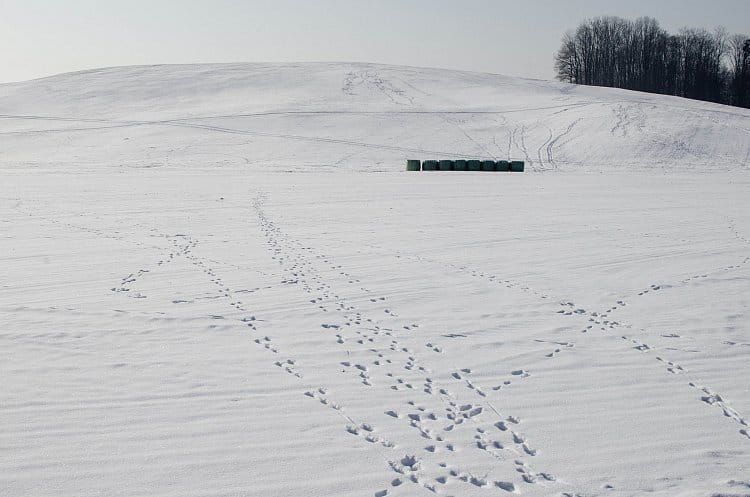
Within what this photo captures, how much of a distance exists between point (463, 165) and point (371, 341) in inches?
934

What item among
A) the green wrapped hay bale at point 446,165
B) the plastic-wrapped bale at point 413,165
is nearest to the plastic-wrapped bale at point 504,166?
the green wrapped hay bale at point 446,165

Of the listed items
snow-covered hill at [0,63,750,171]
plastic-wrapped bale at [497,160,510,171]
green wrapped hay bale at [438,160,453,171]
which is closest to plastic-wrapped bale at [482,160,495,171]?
plastic-wrapped bale at [497,160,510,171]

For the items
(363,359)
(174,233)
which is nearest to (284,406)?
(363,359)

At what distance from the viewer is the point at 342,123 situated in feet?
133

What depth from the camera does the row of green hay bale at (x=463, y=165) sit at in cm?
2995

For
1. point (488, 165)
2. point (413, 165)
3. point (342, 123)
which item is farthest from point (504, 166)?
point (342, 123)

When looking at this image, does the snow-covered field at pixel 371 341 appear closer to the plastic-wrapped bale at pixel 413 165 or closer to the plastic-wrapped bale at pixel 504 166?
the plastic-wrapped bale at pixel 504 166

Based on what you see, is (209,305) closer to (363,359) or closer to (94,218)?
(363,359)

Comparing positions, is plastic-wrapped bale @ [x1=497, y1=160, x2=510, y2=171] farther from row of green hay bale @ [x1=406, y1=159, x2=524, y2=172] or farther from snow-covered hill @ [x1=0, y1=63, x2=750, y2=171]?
snow-covered hill @ [x1=0, y1=63, x2=750, y2=171]

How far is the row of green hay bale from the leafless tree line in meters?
69.3

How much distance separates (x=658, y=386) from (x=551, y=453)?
5.85 ft

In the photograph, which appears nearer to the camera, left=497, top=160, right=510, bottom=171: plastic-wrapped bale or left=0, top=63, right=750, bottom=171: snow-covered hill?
left=497, top=160, right=510, bottom=171: plastic-wrapped bale

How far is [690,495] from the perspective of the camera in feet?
14.6

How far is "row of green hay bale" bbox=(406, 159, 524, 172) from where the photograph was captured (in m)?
30.0
